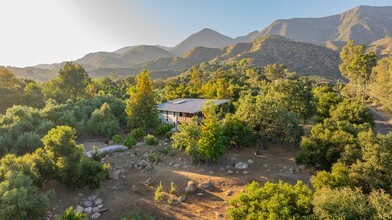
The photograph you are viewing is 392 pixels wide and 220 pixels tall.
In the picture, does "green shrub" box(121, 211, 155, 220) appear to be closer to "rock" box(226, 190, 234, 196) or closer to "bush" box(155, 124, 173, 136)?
"rock" box(226, 190, 234, 196)

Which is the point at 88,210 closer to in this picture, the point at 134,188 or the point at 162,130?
the point at 134,188

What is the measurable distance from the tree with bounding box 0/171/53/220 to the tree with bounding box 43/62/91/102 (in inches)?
1504

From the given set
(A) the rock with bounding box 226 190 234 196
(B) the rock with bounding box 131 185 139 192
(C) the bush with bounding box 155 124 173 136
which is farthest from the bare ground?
(C) the bush with bounding box 155 124 173 136

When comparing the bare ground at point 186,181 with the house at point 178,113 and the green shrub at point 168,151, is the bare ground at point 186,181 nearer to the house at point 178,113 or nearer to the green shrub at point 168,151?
the green shrub at point 168,151

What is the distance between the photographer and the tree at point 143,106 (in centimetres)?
3291

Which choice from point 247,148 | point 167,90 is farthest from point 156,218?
point 167,90

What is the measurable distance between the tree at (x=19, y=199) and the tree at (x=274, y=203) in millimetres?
10911

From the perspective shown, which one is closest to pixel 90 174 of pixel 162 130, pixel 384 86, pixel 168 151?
pixel 168 151

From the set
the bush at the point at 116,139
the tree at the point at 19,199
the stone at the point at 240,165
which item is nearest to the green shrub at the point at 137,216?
the tree at the point at 19,199

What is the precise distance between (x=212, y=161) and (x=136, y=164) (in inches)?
278

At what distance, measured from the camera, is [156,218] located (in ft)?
48.2

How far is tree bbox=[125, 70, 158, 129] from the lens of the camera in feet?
108

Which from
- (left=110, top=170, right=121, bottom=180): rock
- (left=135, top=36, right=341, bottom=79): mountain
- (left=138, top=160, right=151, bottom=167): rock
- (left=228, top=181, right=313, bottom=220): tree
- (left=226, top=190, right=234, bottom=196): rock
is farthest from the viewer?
(left=135, top=36, right=341, bottom=79): mountain

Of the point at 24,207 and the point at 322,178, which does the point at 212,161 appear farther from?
the point at 24,207
